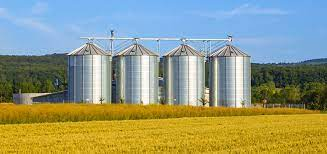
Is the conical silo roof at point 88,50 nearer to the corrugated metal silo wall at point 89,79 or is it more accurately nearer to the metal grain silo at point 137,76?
the corrugated metal silo wall at point 89,79

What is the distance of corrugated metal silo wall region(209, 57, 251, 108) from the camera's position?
267ft

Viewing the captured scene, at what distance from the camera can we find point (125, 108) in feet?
194

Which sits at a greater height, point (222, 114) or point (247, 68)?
point (247, 68)

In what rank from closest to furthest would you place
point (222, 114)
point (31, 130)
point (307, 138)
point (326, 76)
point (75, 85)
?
1. point (307, 138)
2. point (31, 130)
3. point (222, 114)
4. point (75, 85)
5. point (326, 76)

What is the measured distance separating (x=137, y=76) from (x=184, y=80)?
6.47 metres

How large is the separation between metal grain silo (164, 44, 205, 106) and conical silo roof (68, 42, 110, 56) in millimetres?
9444

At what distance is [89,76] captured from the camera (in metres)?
77.8

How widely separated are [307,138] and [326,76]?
16871 centimetres

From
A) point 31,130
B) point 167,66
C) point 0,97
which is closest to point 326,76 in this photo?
point 0,97

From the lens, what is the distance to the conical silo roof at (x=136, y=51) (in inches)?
3191

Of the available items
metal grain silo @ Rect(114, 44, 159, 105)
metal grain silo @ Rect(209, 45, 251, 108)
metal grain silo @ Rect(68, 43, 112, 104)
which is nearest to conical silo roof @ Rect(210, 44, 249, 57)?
metal grain silo @ Rect(209, 45, 251, 108)

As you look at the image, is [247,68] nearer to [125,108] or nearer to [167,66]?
[167,66]

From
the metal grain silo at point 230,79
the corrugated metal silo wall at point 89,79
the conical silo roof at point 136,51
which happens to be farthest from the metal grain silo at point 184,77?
the corrugated metal silo wall at point 89,79

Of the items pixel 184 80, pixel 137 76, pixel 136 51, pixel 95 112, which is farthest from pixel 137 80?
pixel 95 112
